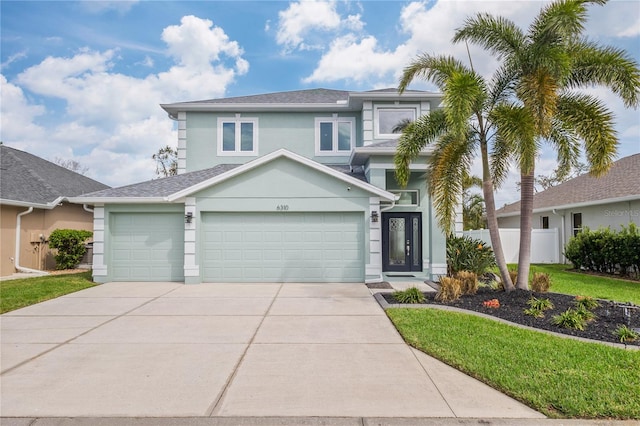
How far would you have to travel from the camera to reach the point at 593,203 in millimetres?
15273

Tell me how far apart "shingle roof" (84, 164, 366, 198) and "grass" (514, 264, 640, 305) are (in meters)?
7.12

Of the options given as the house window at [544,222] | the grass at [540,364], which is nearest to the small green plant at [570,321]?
the grass at [540,364]

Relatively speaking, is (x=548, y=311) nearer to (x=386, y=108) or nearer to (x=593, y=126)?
(x=593, y=126)

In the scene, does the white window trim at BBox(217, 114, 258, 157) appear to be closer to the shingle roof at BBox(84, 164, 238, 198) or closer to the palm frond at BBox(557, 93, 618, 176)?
the shingle roof at BBox(84, 164, 238, 198)

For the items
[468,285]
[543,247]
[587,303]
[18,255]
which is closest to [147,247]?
[18,255]

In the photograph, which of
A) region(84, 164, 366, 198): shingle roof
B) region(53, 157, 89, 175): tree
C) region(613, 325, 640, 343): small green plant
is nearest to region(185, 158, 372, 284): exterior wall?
region(84, 164, 366, 198): shingle roof

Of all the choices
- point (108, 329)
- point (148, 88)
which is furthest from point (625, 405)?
point (148, 88)

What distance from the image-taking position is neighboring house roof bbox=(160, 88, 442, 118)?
13.5 meters

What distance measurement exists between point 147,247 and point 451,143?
10.1m

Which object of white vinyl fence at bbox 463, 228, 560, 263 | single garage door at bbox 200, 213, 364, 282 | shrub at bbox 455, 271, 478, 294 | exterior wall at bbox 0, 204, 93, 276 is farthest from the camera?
white vinyl fence at bbox 463, 228, 560, 263

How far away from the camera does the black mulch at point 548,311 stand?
6.13 m

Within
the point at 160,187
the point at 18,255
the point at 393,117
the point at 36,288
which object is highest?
the point at 393,117

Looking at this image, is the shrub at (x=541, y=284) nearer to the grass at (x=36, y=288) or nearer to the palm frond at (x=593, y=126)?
the palm frond at (x=593, y=126)

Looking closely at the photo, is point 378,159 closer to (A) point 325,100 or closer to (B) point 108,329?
(A) point 325,100
